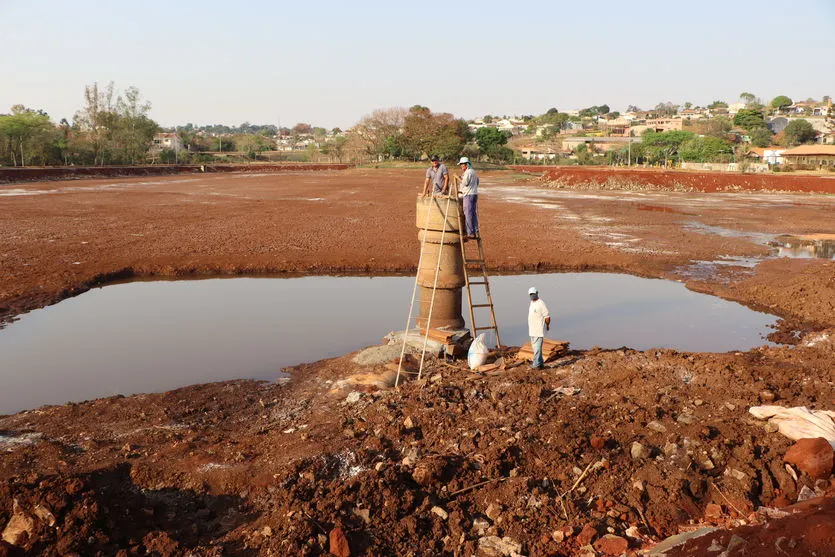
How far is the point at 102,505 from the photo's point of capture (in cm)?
473

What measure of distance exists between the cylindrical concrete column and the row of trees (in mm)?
65096

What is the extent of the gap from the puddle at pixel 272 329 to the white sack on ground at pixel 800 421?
4988 millimetres

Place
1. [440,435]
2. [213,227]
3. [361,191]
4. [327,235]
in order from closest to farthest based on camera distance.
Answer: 1. [440,435]
2. [327,235]
3. [213,227]
4. [361,191]

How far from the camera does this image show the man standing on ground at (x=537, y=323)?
322 inches

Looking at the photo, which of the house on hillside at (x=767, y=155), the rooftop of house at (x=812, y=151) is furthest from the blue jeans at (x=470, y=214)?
the house on hillside at (x=767, y=155)

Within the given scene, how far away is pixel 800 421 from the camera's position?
6.23m

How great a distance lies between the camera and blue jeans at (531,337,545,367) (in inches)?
328

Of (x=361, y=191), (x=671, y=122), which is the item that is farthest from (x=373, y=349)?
(x=671, y=122)

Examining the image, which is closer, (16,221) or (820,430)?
(820,430)

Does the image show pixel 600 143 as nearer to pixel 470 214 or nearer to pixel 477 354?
pixel 470 214

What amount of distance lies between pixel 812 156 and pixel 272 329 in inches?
2900

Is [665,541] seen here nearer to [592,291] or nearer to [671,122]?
[592,291]

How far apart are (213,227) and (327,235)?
190 inches

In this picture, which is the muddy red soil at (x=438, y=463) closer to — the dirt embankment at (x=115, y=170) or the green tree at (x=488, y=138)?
the dirt embankment at (x=115, y=170)
